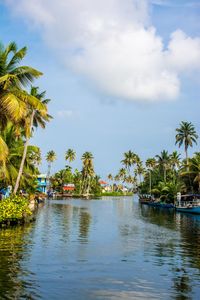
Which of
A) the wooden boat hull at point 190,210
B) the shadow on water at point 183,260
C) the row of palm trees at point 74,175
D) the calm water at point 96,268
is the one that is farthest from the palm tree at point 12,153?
the row of palm trees at point 74,175

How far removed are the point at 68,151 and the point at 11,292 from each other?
142624 millimetres

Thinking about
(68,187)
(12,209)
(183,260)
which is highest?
(68,187)

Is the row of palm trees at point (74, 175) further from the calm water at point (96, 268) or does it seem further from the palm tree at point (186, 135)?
the calm water at point (96, 268)

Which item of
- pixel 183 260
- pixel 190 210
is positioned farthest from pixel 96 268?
pixel 190 210

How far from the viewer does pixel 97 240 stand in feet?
86.1

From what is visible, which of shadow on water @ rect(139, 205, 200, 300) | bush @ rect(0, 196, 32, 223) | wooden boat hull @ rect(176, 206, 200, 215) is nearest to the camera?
shadow on water @ rect(139, 205, 200, 300)

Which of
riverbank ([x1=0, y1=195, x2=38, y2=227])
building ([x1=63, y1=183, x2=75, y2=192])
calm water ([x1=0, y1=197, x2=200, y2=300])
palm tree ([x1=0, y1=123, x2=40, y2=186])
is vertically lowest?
calm water ([x1=0, y1=197, x2=200, y2=300])

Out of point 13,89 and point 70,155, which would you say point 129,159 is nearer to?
point 70,155

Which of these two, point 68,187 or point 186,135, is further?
point 68,187

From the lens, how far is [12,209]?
29.8 meters

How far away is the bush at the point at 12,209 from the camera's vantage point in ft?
94.8

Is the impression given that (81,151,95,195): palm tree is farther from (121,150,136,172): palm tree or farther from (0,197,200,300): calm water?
(0,197,200,300): calm water

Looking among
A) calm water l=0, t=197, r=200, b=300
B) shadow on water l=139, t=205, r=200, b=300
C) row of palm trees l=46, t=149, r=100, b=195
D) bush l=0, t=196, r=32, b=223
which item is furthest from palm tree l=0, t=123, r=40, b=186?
row of palm trees l=46, t=149, r=100, b=195

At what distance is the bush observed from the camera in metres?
28.9
